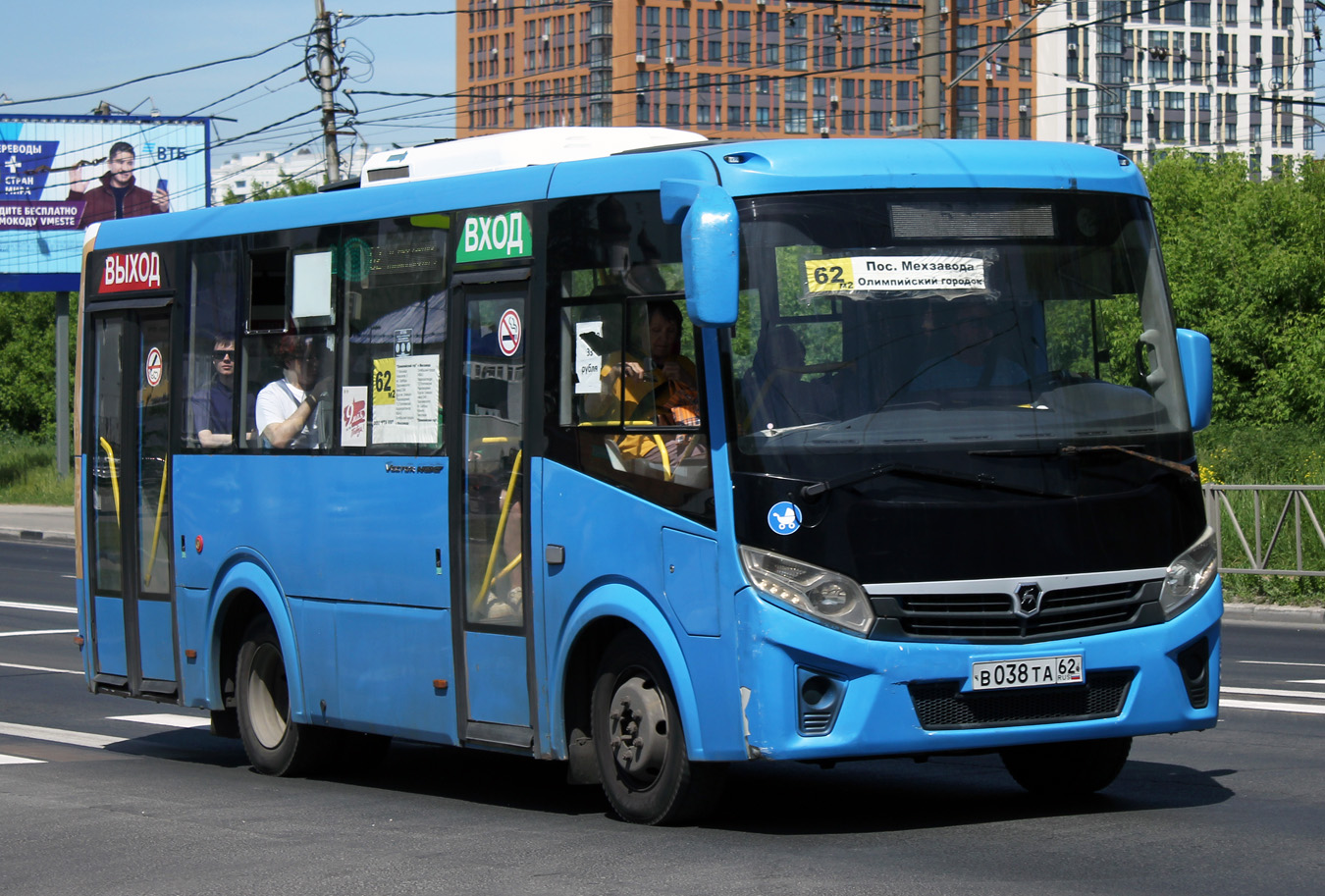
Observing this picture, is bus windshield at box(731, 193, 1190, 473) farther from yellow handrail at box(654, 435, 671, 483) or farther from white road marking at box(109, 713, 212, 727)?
white road marking at box(109, 713, 212, 727)

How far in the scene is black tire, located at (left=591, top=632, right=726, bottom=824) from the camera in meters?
7.89

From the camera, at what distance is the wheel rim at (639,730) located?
8.00 m

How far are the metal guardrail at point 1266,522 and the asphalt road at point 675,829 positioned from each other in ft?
27.7

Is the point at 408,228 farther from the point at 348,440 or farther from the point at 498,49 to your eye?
the point at 498,49

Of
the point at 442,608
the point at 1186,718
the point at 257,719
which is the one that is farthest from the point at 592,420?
the point at 257,719

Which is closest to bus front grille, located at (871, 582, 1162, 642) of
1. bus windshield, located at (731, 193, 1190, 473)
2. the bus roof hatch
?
bus windshield, located at (731, 193, 1190, 473)

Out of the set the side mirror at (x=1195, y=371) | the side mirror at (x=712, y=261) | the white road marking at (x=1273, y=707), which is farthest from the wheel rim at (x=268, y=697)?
the white road marking at (x=1273, y=707)

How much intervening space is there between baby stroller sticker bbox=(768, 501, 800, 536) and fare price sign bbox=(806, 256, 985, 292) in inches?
33.5

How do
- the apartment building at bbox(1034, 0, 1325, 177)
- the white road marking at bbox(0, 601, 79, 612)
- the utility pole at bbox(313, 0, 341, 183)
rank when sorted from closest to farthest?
the white road marking at bbox(0, 601, 79, 612)
the utility pole at bbox(313, 0, 341, 183)
the apartment building at bbox(1034, 0, 1325, 177)

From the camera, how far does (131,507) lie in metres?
11.8

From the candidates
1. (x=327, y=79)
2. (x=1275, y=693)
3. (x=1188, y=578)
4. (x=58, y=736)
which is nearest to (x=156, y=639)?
(x=58, y=736)

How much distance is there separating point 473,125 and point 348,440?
162723mm

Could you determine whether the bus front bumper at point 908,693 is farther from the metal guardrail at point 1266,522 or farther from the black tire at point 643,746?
the metal guardrail at point 1266,522

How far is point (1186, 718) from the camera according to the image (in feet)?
26.1
